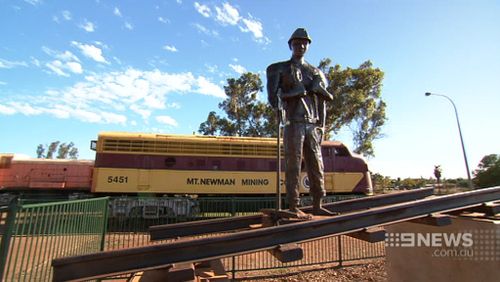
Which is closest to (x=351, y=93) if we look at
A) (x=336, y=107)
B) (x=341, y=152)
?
(x=336, y=107)

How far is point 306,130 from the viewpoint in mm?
4094

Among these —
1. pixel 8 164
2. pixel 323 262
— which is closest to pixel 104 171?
pixel 8 164

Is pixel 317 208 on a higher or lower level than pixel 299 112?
lower

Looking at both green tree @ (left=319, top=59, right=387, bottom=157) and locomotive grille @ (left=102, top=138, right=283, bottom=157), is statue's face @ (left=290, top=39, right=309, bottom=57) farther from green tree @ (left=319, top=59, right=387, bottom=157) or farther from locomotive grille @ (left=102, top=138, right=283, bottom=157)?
green tree @ (left=319, top=59, right=387, bottom=157)

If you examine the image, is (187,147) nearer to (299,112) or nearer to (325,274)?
(325,274)

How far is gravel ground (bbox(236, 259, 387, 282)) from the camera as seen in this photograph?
23.0ft

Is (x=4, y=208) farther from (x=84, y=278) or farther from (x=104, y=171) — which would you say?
(x=104, y=171)

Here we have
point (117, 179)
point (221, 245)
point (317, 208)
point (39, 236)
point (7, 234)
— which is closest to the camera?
point (7, 234)

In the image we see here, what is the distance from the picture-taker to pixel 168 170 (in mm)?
13156

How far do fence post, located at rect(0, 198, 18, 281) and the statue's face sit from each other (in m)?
3.55

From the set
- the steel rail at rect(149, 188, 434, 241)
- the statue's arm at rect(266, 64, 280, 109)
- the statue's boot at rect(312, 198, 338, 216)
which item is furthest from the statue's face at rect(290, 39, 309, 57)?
the steel rail at rect(149, 188, 434, 241)

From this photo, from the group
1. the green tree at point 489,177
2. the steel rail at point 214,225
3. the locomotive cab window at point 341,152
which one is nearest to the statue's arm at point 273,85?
the steel rail at point 214,225

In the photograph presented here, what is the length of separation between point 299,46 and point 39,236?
3.73 meters

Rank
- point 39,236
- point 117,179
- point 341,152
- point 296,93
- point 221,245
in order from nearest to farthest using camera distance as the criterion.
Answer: point 221,245 < point 39,236 < point 296,93 < point 117,179 < point 341,152
